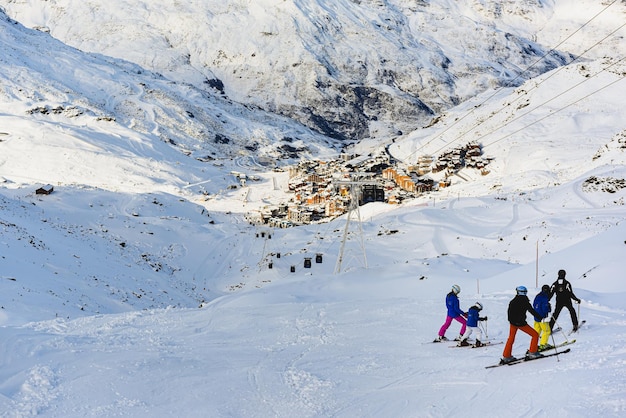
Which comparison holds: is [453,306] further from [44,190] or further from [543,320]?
[44,190]

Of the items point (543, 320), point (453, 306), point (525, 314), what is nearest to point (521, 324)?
point (525, 314)

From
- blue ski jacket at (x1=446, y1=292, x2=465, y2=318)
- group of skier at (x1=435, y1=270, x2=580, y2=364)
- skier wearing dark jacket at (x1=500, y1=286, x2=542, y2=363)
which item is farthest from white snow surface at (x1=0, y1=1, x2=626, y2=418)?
blue ski jacket at (x1=446, y1=292, x2=465, y2=318)

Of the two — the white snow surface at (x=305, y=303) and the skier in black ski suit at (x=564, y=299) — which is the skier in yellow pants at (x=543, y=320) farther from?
the white snow surface at (x=305, y=303)

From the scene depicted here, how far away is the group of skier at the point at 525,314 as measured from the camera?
1137 cm

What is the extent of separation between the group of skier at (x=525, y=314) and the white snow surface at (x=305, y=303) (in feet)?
1.50

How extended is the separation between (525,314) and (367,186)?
75176mm

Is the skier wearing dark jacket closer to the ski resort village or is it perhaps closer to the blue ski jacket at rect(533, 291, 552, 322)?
the blue ski jacket at rect(533, 291, 552, 322)

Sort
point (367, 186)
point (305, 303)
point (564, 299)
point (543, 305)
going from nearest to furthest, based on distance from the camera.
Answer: point (543, 305) → point (564, 299) → point (305, 303) → point (367, 186)

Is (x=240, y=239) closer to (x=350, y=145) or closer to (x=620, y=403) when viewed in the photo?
(x=620, y=403)

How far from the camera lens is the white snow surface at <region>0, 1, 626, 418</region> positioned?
1011 cm

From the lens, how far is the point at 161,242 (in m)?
44.3

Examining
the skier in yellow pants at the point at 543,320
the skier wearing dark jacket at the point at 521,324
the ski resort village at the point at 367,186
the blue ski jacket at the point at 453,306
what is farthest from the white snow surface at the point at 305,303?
the ski resort village at the point at 367,186

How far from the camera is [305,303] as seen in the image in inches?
837

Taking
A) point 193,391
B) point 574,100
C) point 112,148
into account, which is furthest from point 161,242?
point 574,100
